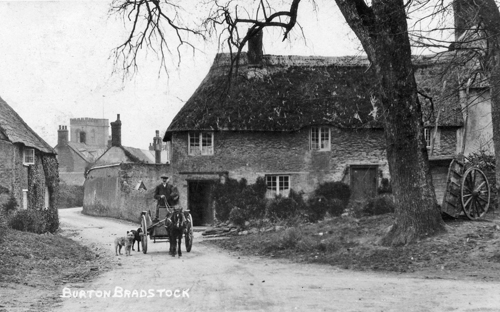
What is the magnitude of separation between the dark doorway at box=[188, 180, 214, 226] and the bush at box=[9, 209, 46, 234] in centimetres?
802

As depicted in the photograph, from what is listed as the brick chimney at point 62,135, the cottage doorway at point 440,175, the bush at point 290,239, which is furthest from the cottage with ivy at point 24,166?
the brick chimney at point 62,135

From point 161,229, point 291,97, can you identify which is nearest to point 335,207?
point 291,97

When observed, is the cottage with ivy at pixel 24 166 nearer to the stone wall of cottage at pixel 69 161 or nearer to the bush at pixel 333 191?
the bush at pixel 333 191

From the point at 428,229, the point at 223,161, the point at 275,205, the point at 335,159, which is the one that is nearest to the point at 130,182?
the point at 223,161

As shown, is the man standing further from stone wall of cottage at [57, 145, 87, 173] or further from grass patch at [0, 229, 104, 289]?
stone wall of cottage at [57, 145, 87, 173]

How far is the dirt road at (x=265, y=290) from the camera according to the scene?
26.0 ft

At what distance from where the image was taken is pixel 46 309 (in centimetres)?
800

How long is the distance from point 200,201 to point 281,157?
454cm

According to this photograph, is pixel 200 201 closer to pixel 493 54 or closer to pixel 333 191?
pixel 333 191

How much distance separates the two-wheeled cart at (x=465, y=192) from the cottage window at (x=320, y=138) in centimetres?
1238

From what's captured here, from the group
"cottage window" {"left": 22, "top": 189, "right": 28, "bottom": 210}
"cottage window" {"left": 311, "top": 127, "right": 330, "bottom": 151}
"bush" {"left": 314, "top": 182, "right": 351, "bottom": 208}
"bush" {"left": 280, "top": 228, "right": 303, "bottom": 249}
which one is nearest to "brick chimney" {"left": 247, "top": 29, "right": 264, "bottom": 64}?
"cottage window" {"left": 311, "top": 127, "right": 330, "bottom": 151}

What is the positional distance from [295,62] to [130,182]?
38.0ft

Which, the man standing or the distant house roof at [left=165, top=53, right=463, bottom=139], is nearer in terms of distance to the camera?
the man standing

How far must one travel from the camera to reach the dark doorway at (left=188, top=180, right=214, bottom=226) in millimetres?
28422
